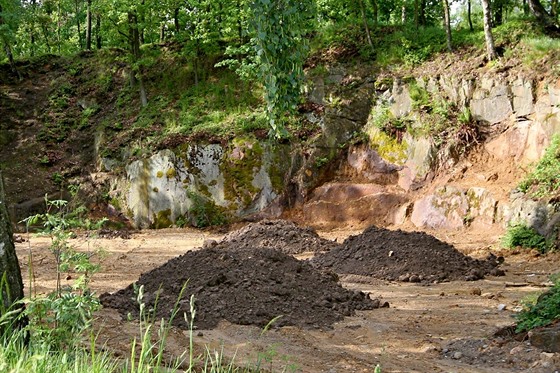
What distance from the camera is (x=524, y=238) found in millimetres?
12711

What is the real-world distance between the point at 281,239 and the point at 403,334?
7.40m

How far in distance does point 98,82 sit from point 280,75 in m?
21.6

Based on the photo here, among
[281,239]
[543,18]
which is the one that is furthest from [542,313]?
[543,18]

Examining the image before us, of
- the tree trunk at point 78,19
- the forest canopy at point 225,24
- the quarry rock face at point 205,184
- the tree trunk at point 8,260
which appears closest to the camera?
the tree trunk at point 8,260

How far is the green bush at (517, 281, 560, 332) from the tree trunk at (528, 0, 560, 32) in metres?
14.1

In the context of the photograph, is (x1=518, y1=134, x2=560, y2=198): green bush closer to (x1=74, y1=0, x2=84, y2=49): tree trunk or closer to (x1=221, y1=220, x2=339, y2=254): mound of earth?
(x1=221, y1=220, x2=339, y2=254): mound of earth

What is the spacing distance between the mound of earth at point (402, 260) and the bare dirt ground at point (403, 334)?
0.33 m

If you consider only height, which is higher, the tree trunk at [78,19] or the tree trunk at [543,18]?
the tree trunk at [78,19]

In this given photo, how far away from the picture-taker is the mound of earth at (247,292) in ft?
24.9

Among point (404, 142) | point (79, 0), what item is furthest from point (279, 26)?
point (79, 0)

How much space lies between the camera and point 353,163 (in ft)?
61.0

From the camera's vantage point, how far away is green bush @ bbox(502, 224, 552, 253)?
484 inches

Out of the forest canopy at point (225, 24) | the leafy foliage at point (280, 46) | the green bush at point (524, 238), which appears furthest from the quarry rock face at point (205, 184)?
the leafy foliage at point (280, 46)

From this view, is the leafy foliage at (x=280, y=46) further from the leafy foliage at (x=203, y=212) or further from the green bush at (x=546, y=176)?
→ the leafy foliage at (x=203, y=212)
